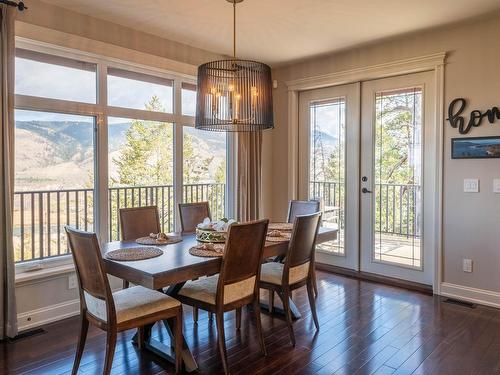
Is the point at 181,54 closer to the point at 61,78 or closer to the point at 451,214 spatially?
the point at 61,78

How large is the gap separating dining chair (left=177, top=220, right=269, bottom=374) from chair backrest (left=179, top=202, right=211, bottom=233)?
0.96 metres

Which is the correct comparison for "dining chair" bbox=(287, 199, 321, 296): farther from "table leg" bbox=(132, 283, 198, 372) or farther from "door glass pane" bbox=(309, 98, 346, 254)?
"table leg" bbox=(132, 283, 198, 372)

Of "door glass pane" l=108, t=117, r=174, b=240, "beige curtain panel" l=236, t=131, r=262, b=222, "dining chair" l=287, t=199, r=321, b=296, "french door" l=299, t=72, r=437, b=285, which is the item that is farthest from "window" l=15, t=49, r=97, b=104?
"french door" l=299, t=72, r=437, b=285

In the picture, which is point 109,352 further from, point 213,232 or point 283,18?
point 283,18

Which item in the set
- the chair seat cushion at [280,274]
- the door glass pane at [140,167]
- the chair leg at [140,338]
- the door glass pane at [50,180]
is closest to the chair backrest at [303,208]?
the chair seat cushion at [280,274]

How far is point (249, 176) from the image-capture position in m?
4.93

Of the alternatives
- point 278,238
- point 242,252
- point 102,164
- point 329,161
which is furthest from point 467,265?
point 102,164

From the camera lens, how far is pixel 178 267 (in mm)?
2207

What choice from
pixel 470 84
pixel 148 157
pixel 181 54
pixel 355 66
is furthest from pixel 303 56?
pixel 148 157

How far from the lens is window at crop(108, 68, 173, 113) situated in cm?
372

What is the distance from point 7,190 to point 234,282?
6.16ft

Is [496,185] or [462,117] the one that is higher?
[462,117]

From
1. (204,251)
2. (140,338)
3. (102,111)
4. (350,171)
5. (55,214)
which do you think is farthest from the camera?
(350,171)

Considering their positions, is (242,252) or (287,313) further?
(287,313)
